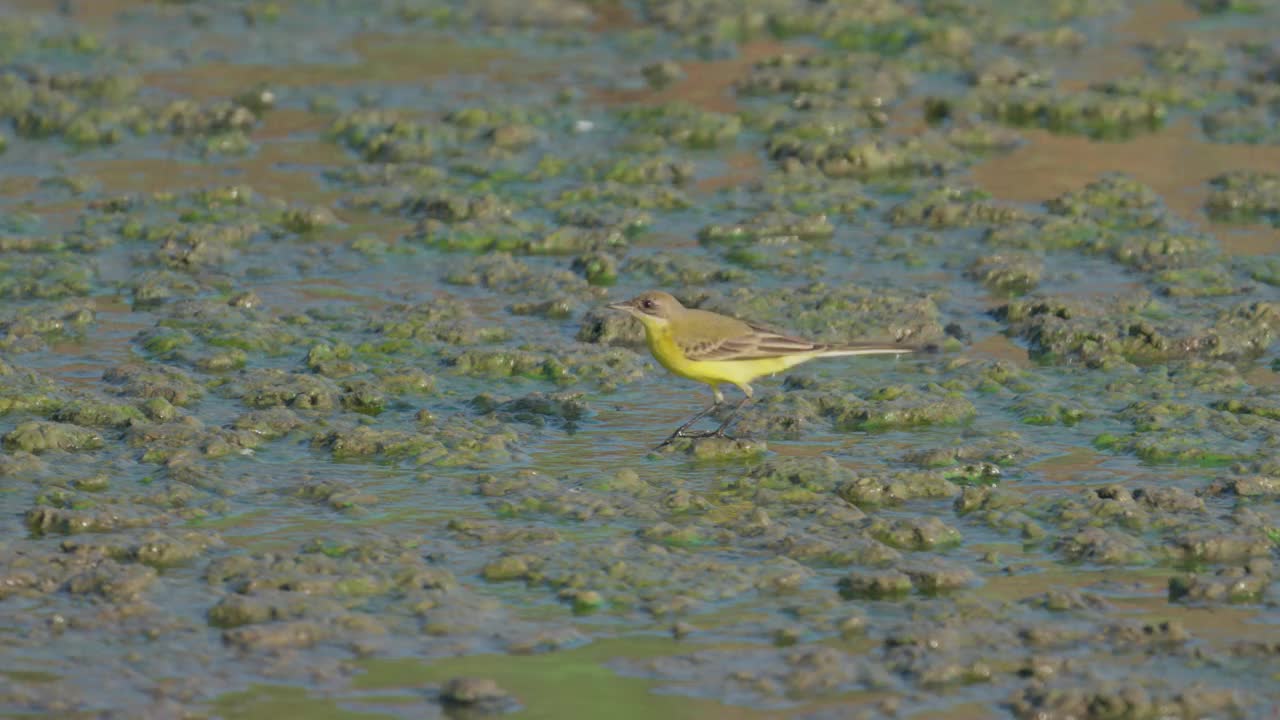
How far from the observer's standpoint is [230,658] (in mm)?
7234

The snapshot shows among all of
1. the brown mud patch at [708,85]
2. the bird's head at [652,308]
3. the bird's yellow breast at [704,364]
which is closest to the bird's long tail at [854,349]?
the bird's yellow breast at [704,364]

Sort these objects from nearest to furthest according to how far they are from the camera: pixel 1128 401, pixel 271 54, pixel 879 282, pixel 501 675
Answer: pixel 501 675, pixel 1128 401, pixel 879 282, pixel 271 54

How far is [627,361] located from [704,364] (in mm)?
1126

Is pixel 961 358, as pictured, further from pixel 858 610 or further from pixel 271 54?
pixel 271 54

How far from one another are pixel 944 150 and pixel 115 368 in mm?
6706

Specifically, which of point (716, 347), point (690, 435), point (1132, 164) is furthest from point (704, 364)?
point (1132, 164)

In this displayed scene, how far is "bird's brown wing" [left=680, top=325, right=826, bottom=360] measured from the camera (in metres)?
9.96

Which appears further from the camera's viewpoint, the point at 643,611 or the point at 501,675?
the point at 643,611

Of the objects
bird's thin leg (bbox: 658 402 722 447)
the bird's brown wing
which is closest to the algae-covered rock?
bird's thin leg (bbox: 658 402 722 447)

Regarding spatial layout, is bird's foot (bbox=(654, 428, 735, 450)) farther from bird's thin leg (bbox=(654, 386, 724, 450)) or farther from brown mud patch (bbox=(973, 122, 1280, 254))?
brown mud patch (bbox=(973, 122, 1280, 254))

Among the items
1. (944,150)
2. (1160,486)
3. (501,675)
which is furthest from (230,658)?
(944,150)

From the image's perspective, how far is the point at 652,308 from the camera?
10180mm

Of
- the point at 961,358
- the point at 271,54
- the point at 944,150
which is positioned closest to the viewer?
the point at 961,358

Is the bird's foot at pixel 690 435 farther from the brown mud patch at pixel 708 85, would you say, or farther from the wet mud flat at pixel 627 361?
the brown mud patch at pixel 708 85
